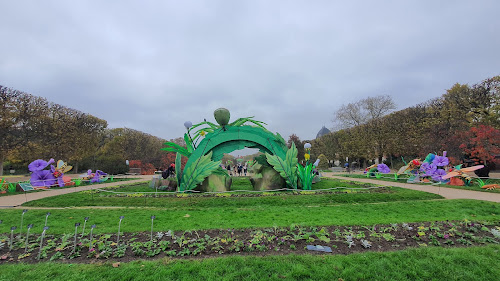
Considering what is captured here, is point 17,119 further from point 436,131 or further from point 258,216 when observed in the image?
point 436,131

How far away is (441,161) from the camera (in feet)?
50.9

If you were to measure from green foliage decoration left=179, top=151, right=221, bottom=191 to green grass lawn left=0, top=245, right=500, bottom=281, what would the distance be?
785 cm

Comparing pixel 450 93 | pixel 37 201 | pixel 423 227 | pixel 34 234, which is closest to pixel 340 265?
pixel 423 227

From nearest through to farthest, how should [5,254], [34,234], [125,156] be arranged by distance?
1. [5,254]
2. [34,234]
3. [125,156]

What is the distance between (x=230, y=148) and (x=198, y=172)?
88.6 inches

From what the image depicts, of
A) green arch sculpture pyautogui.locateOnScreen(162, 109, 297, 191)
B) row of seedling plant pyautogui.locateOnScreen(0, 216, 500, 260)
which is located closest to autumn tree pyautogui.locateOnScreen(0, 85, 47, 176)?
green arch sculpture pyautogui.locateOnScreen(162, 109, 297, 191)

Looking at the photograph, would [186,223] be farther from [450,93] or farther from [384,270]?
[450,93]

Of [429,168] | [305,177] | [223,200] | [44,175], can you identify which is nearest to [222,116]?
[223,200]

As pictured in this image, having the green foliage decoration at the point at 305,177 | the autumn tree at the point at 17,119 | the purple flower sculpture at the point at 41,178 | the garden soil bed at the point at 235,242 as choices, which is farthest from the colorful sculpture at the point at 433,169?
the autumn tree at the point at 17,119

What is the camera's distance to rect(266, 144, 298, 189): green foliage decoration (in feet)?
39.3

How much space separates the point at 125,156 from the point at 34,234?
31107 millimetres

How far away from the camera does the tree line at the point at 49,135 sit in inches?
820

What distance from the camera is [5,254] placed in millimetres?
4176

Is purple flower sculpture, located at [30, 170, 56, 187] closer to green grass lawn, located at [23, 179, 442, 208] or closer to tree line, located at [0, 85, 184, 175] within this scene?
green grass lawn, located at [23, 179, 442, 208]
